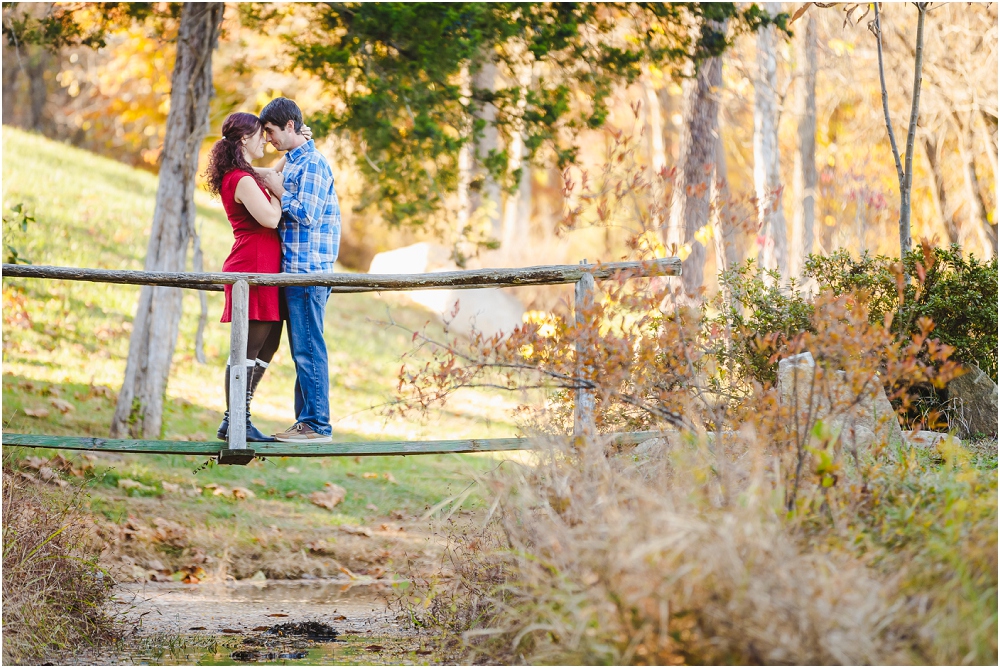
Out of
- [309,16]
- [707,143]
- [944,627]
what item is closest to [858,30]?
[707,143]

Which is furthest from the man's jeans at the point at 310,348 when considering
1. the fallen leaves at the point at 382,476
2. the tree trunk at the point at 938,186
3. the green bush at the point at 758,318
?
the tree trunk at the point at 938,186

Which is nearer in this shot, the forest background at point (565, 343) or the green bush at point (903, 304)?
the forest background at point (565, 343)

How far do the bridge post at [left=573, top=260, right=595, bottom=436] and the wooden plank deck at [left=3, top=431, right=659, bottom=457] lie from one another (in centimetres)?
36

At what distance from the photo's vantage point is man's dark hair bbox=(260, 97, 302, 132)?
5.32 metres

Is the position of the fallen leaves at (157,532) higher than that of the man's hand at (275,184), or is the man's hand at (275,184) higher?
the man's hand at (275,184)

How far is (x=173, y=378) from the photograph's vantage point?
11.1m

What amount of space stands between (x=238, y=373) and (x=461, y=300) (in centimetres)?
1155

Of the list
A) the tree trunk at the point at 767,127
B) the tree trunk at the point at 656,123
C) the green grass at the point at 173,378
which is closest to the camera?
the green grass at the point at 173,378

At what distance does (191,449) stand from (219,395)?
5848 mm

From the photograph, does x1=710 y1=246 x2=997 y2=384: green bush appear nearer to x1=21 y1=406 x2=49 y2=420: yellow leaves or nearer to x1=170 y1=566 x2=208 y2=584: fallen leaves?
x1=170 y1=566 x2=208 y2=584: fallen leaves

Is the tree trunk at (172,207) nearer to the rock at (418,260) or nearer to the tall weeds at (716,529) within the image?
the tall weeds at (716,529)

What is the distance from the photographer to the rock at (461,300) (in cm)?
1688

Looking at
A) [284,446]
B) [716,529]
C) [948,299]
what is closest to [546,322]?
[284,446]

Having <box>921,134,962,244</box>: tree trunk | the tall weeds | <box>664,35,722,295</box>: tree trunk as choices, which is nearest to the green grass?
the tall weeds
